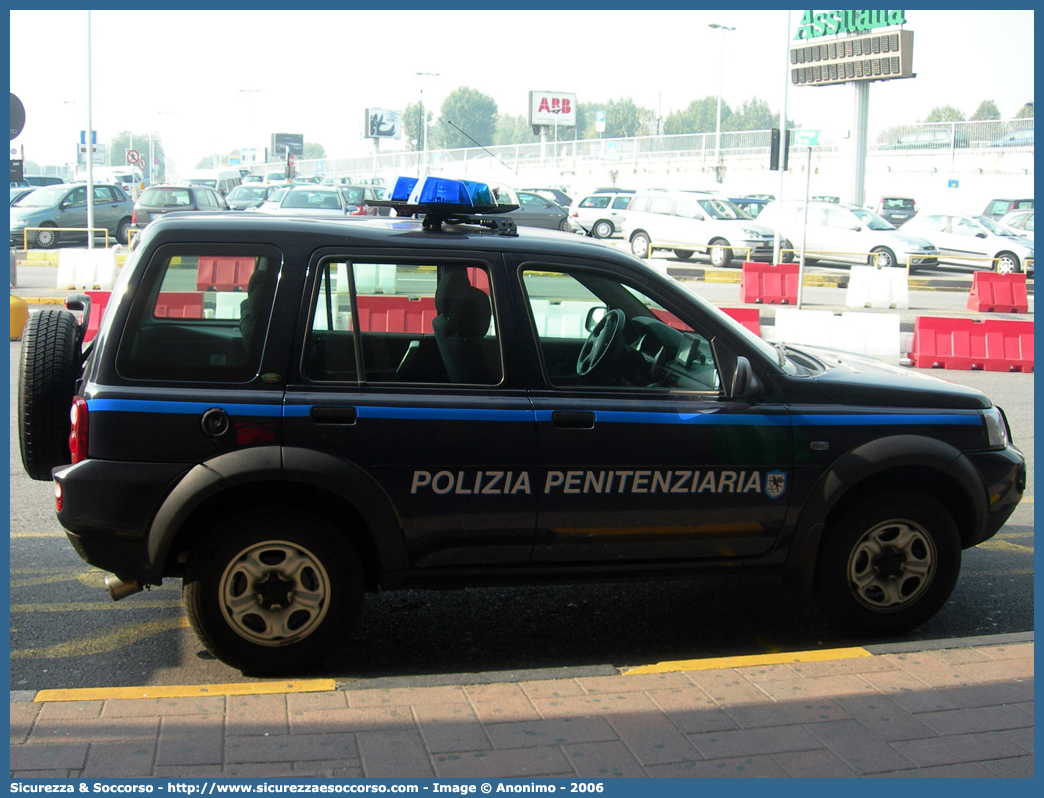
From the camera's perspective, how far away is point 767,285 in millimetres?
20953

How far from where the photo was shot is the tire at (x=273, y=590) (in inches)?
155

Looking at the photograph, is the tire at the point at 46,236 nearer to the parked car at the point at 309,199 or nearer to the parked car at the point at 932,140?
the parked car at the point at 309,199

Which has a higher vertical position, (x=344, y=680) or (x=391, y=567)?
(x=391, y=567)

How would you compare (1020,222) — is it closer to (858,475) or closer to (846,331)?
(846,331)

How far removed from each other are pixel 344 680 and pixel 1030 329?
1175 cm

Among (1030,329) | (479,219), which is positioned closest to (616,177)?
(1030,329)

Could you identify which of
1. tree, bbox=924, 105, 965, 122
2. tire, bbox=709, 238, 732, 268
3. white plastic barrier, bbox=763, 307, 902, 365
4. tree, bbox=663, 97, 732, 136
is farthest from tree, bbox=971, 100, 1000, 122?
white plastic barrier, bbox=763, 307, 902, 365

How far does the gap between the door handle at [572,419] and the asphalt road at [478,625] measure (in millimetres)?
933

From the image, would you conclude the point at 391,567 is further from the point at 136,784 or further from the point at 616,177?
the point at 616,177

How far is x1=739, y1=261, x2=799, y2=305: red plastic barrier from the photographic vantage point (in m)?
20.8

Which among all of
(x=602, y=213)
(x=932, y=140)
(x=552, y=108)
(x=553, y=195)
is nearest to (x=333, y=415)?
(x=602, y=213)

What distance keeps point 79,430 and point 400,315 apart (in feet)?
4.29

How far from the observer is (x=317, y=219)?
14.1 feet

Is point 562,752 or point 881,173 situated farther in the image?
point 881,173
